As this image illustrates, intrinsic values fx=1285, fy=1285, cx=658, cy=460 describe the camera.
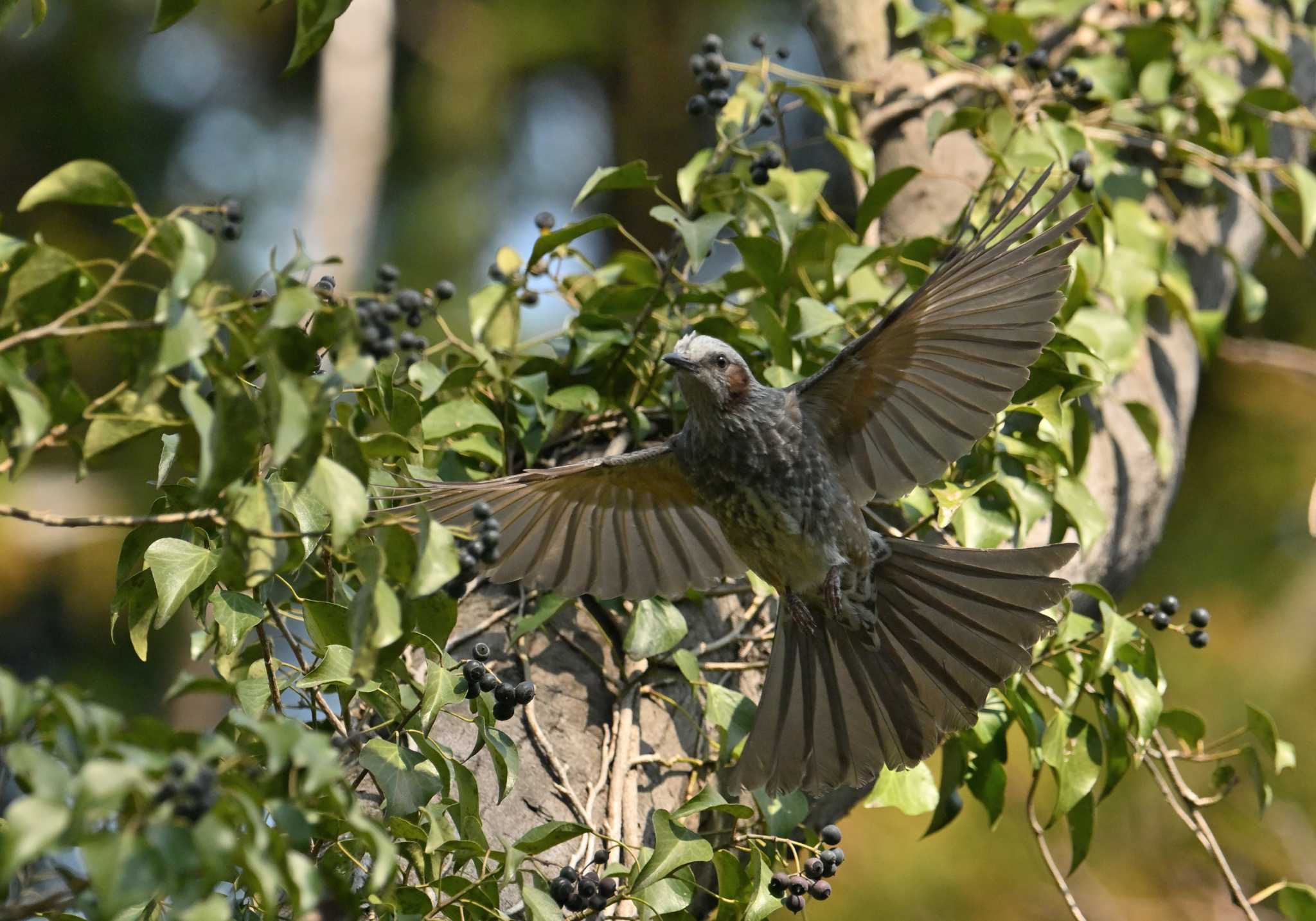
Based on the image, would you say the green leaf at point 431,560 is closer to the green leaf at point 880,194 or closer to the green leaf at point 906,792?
the green leaf at point 906,792

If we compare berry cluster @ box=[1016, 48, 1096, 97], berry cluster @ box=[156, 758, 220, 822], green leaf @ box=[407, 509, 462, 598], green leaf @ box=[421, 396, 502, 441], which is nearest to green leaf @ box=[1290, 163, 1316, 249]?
berry cluster @ box=[1016, 48, 1096, 97]

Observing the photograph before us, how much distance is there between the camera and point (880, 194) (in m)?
3.05

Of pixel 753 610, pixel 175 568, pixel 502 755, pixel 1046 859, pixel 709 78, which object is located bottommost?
pixel 1046 859

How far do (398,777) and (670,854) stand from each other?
43 centimetres

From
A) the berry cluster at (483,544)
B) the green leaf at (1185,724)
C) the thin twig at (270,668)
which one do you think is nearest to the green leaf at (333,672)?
the thin twig at (270,668)

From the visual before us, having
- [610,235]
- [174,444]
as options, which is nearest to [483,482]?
[174,444]

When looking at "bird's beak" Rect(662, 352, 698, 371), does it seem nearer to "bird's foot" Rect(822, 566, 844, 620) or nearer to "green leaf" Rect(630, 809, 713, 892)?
"bird's foot" Rect(822, 566, 844, 620)

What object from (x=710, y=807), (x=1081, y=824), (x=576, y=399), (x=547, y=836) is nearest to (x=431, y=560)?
(x=547, y=836)

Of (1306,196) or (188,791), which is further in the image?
(1306,196)

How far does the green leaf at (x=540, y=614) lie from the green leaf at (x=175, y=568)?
29.0 inches

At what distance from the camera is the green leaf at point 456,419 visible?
2566mm

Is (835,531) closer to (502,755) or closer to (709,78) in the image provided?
(502,755)

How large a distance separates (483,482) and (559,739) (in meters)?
0.51

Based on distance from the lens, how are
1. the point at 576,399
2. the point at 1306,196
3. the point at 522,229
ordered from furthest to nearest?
1. the point at 522,229
2. the point at 1306,196
3. the point at 576,399
